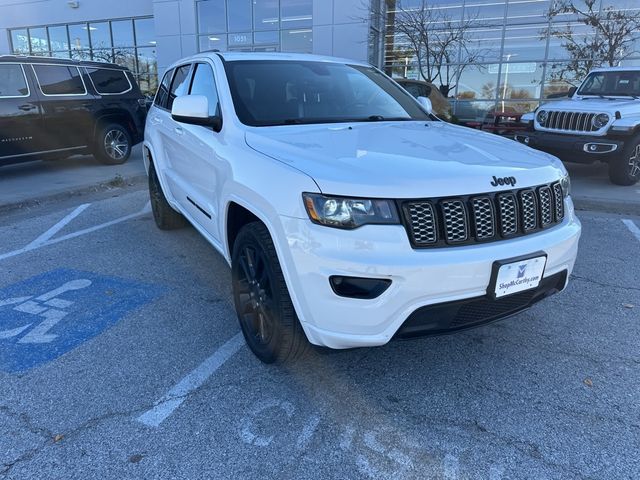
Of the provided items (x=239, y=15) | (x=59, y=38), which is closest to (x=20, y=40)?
(x=59, y=38)

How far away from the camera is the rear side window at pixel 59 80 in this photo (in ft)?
27.9

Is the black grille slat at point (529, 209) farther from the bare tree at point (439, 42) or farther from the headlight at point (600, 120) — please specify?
the bare tree at point (439, 42)

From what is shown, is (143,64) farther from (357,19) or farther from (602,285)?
(602,285)

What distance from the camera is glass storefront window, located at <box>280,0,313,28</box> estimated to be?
16.6 m

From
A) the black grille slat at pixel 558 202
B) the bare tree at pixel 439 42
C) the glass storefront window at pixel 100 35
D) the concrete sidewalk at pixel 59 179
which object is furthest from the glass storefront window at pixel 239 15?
the black grille slat at pixel 558 202

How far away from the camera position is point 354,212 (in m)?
2.23

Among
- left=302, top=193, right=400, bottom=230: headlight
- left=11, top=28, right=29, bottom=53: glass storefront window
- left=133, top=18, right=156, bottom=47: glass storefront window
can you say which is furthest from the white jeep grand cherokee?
left=11, top=28, right=29, bottom=53: glass storefront window

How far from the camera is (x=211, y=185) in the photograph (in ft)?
10.9

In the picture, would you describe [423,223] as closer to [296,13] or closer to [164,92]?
[164,92]

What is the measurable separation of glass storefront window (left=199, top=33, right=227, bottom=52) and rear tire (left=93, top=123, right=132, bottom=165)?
30.7 ft

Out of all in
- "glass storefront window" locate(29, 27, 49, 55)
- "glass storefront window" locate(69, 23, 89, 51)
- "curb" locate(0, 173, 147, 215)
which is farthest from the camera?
"glass storefront window" locate(29, 27, 49, 55)

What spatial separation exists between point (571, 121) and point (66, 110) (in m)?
8.67

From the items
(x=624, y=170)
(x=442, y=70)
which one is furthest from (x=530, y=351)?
(x=442, y=70)

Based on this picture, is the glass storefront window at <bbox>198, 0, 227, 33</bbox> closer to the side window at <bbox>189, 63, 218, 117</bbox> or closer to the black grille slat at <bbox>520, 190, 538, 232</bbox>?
the side window at <bbox>189, 63, 218, 117</bbox>
